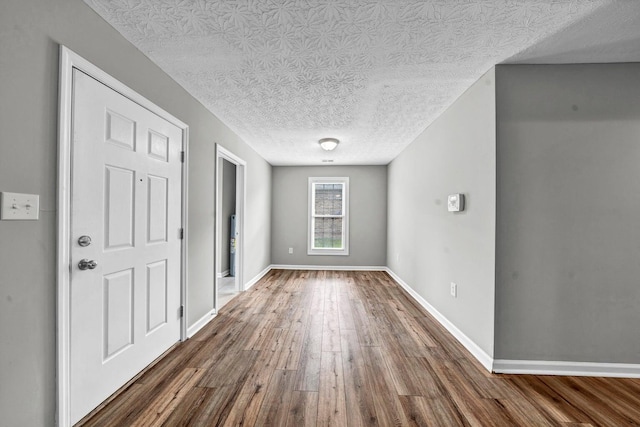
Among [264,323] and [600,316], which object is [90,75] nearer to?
[264,323]

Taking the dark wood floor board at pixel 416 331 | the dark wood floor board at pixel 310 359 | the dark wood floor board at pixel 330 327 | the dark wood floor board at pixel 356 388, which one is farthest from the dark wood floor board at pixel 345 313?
the dark wood floor board at pixel 416 331

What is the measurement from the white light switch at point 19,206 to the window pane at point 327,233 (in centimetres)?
537

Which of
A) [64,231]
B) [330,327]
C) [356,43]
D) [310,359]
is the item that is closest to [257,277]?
[330,327]

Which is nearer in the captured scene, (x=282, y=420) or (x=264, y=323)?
(x=282, y=420)

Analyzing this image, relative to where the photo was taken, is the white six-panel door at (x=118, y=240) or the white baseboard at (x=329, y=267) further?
the white baseboard at (x=329, y=267)

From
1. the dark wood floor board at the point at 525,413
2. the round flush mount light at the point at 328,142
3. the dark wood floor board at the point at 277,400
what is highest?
the round flush mount light at the point at 328,142

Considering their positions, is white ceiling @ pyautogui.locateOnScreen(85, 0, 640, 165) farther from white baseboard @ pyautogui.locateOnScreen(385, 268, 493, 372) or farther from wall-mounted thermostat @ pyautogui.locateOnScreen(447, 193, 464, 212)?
white baseboard @ pyautogui.locateOnScreen(385, 268, 493, 372)

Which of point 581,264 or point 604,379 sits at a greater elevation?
point 581,264

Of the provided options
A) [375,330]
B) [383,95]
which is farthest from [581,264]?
[383,95]

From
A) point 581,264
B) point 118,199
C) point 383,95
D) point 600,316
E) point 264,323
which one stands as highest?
point 383,95

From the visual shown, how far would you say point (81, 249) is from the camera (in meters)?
1.62

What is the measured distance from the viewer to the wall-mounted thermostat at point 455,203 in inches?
106

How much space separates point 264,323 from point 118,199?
1.91 m

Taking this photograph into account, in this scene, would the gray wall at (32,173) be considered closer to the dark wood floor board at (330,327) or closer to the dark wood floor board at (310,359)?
the dark wood floor board at (310,359)
